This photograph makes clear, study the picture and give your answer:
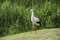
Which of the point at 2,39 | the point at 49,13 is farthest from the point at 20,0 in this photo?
the point at 2,39

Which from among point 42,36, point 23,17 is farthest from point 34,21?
point 42,36

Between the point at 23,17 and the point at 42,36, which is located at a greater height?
the point at 23,17

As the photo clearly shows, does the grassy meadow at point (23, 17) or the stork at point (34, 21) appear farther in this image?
the grassy meadow at point (23, 17)

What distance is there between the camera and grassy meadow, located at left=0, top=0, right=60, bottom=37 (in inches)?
419

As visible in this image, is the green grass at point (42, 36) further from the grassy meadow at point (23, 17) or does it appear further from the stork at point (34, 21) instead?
the grassy meadow at point (23, 17)

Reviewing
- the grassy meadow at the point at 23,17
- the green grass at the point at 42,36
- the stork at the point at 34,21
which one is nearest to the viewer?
the green grass at the point at 42,36

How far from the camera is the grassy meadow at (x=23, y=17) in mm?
10633

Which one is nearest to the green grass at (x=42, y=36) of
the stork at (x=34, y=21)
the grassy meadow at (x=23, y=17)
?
the stork at (x=34, y=21)

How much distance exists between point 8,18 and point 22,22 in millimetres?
655

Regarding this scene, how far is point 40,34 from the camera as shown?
29.7 ft

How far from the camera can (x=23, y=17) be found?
10.9 meters

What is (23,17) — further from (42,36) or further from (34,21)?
(42,36)

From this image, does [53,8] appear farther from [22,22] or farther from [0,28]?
[0,28]

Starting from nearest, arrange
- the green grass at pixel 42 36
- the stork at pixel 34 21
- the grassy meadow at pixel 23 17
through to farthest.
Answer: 1. the green grass at pixel 42 36
2. the stork at pixel 34 21
3. the grassy meadow at pixel 23 17
